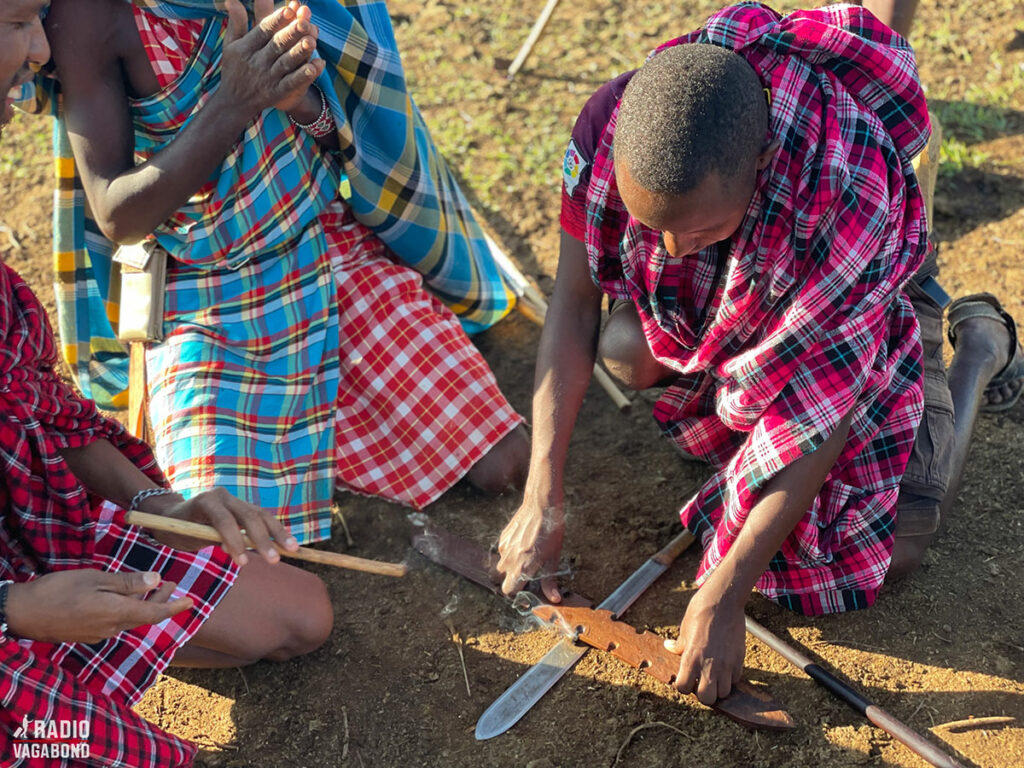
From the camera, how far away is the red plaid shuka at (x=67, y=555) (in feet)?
5.83

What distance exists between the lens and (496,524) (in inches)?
109

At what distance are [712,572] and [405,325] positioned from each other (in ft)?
4.02

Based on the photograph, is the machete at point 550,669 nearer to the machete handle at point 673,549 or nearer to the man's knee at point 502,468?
the machete handle at point 673,549

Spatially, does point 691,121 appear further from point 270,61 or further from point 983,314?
point 983,314

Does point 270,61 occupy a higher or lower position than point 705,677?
higher

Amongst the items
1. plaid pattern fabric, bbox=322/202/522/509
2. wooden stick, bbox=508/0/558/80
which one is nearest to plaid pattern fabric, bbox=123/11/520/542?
plaid pattern fabric, bbox=322/202/522/509

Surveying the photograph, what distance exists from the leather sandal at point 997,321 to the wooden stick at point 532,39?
7.12ft

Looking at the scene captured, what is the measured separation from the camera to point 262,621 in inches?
89.3

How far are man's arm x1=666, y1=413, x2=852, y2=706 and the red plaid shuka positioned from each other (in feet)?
3.35

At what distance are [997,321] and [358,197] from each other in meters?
1.84

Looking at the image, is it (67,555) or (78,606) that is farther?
(67,555)

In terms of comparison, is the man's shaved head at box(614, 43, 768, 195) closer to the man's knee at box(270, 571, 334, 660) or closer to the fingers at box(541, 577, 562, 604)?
the fingers at box(541, 577, 562, 604)

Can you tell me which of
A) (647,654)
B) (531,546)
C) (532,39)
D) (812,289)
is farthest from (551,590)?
(532,39)

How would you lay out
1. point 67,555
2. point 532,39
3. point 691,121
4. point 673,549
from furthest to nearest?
point 532,39
point 673,549
point 67,555
point 691,121
